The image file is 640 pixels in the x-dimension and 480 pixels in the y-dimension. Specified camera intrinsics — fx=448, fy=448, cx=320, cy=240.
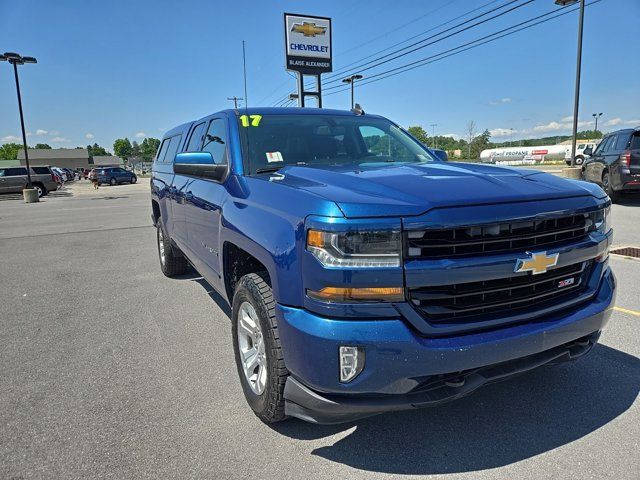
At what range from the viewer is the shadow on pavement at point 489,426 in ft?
7.49

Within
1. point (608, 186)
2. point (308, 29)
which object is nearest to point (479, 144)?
point (308, 29)

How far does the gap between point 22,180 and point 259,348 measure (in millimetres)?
30507

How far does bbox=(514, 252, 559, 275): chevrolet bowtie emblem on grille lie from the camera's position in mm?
2084

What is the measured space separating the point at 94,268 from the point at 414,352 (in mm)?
6321

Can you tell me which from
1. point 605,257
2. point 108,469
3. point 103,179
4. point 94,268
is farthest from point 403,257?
point 103,179

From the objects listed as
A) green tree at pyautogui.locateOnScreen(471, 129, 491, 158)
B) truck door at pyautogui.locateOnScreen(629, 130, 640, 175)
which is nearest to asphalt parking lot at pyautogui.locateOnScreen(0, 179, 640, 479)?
truck door at pyautogui.locateOnScreen(629, 130, 640, 175)

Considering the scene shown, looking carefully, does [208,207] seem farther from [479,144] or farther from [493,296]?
[479,144]

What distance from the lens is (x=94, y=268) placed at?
6.91m

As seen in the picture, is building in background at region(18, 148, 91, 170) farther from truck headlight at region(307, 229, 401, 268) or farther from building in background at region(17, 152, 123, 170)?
truck headlight at region(307, 229, 401, 268)

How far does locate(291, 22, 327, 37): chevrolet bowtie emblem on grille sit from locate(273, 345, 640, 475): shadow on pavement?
27.1 meters

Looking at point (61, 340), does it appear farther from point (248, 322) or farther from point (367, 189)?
point (367, 189)

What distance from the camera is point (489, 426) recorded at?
2.54 m

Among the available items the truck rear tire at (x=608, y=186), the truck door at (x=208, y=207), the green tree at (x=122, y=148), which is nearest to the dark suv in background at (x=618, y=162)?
the truck rear tire at (x=608, y=186)

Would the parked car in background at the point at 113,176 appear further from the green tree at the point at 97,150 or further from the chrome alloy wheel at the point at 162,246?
the green tree at the point at 97,150
